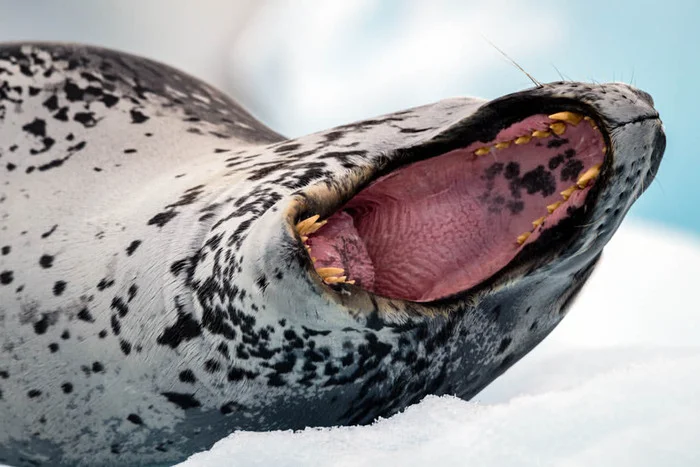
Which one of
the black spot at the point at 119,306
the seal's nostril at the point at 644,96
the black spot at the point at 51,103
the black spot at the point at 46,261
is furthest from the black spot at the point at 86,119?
the seal's nostril at the point at 644,96

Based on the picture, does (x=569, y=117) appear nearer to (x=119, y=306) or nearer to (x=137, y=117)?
(x=119, y=306)

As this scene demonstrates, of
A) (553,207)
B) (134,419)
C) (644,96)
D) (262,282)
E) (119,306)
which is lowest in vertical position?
(134,419)

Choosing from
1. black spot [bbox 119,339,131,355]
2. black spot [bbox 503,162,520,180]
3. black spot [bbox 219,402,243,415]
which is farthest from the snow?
black spot [bbox 503,162,520,180]

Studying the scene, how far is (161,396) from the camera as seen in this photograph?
84 centimetres

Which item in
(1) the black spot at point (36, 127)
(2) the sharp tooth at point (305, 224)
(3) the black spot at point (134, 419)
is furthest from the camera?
(1) the black spot at point (36, 127)

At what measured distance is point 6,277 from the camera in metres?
0.97

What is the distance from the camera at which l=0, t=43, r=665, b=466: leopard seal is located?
30.7 inches

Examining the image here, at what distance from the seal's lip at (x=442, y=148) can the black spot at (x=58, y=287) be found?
30 cm

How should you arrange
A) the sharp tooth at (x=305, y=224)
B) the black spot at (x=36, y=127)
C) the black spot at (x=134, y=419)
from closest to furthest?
the sharp tooth at (x=305, y=224), the black spot at (x=134, y=419), the black spot at (x=36, y=127)

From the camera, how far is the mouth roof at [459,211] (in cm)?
88

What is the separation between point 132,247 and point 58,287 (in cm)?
10

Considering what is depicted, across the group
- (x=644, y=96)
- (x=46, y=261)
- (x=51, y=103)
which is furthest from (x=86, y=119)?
(x=644, y=96)

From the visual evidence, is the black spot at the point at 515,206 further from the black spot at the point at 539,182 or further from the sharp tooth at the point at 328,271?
the sharp tooth at the point at 328,271

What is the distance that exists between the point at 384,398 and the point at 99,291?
0.32 m
